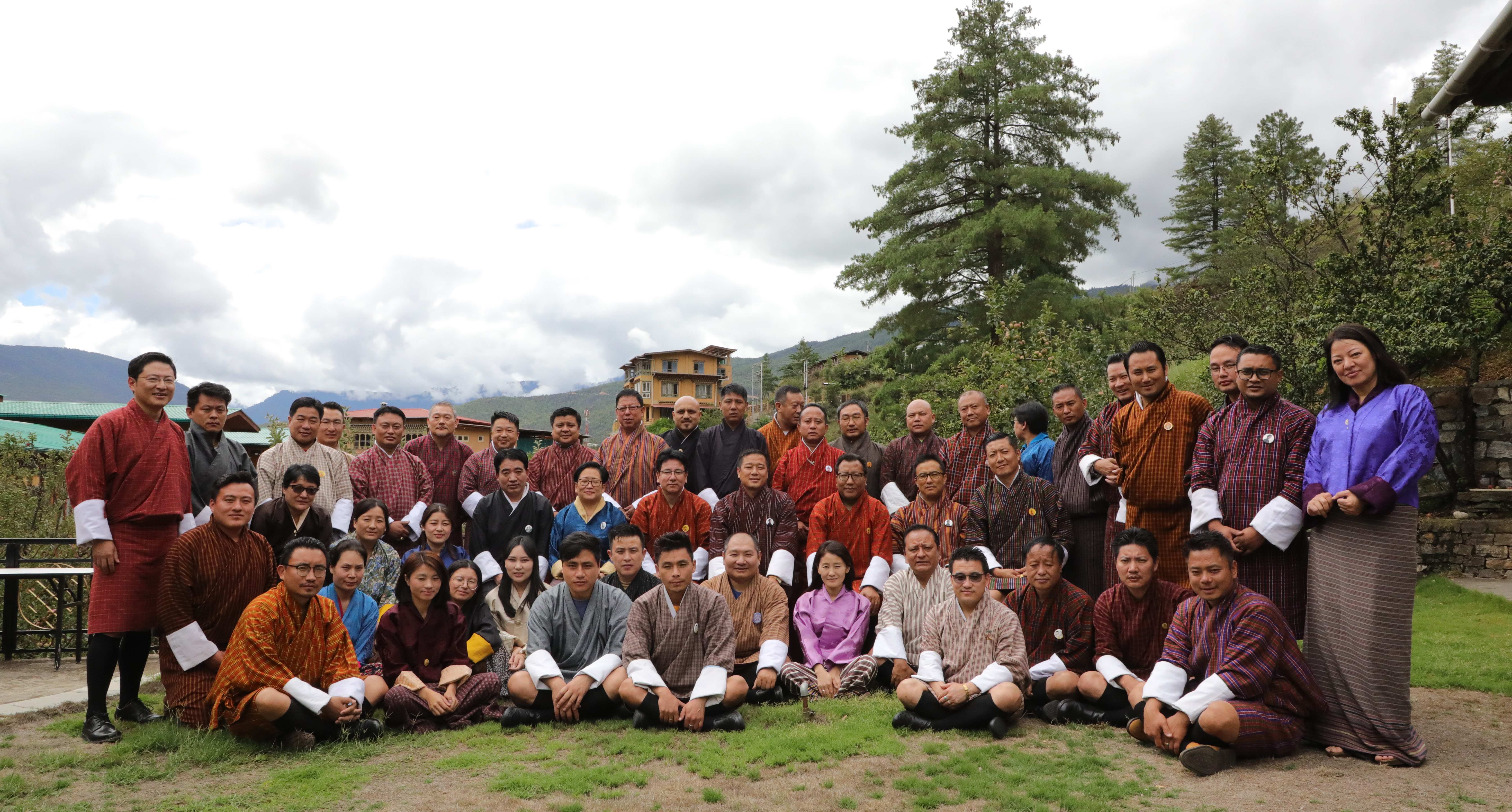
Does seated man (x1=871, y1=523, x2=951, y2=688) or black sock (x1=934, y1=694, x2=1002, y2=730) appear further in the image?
seated man (x1=871, y1=523, x2=951, y2=688)

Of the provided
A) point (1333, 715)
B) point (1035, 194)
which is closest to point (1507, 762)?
point (1333, 715)

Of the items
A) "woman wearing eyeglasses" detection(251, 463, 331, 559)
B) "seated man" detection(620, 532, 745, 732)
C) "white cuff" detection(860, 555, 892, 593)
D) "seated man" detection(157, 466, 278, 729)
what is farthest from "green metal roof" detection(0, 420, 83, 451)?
"white cuff" detection(860, 555, 892, 593)

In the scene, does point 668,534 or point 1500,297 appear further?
point 1500,297

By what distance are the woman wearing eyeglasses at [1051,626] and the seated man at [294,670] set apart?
3924 millimetres

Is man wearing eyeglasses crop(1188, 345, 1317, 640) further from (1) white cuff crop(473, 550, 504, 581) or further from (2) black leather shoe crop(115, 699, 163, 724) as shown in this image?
(2) black leather shoe crop(115, 699, 163, 724)

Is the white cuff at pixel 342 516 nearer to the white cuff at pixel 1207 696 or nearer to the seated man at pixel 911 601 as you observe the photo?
the seated man at pixel 911 601

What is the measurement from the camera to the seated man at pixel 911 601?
5578 millimetres

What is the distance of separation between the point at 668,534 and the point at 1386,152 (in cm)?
1014

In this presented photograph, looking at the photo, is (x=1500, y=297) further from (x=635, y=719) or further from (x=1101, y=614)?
(x=635, y=719)

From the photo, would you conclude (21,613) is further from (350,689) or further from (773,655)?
(773,655)

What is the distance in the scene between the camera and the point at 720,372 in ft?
204

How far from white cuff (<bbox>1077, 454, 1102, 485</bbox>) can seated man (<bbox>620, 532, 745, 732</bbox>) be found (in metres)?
2.66

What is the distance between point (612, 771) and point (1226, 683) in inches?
123

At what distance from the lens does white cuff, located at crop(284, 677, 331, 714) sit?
447cm
